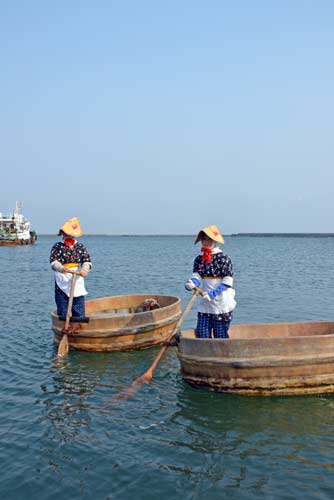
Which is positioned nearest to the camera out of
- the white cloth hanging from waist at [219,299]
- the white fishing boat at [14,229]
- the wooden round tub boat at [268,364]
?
the wooden round tub boat at [268,364]

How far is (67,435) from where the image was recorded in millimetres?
6477

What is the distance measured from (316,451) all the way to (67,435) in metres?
3.05

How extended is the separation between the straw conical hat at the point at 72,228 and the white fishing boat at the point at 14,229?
258 ft

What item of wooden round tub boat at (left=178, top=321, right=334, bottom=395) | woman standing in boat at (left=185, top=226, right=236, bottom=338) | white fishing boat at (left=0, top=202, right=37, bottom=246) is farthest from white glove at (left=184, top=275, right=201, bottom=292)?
white fishing boat at (left=0, top=202, right=37, bottom=246)

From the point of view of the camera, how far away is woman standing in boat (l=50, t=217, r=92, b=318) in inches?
402

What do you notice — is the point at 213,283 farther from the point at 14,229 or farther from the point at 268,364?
the point at 14,229

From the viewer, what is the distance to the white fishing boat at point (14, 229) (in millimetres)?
86088

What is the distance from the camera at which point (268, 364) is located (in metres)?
7.57

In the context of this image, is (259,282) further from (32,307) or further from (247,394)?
(247,394)

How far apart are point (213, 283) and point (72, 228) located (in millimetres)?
3504

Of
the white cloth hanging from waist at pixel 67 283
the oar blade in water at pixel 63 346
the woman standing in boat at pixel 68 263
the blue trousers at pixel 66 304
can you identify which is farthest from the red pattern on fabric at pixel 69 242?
the oar blade in water at pixel 63 346

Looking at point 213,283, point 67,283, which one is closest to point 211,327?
point 213,283

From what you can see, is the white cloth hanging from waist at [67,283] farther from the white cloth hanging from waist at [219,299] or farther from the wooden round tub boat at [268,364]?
the wooden round tub boat at [268,364]

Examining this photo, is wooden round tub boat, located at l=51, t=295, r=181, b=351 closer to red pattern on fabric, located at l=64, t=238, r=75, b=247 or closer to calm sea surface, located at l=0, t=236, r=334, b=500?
calm sea surface, located at l=0, t=236, r=334, b=500
